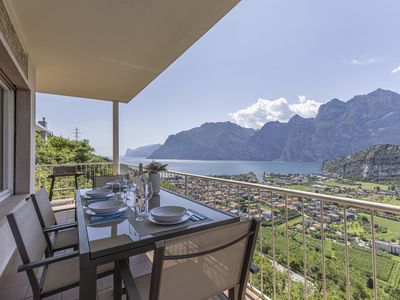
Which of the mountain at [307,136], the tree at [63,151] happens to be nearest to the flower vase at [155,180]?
the mountain at [307,136]

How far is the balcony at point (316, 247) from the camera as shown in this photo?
1.39m

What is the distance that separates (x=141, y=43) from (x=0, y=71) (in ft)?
5.00

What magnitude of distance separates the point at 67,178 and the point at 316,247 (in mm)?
6157

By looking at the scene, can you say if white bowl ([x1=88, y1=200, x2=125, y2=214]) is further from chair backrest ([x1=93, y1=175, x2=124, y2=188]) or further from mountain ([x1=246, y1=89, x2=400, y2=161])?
mountain ([x1=246, y1=89, x2=400, y2=161])

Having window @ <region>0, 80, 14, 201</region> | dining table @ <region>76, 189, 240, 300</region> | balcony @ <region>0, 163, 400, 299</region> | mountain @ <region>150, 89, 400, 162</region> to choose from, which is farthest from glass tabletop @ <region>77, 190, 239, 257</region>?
mountain @ <region>150, 89, 400, 162</region>

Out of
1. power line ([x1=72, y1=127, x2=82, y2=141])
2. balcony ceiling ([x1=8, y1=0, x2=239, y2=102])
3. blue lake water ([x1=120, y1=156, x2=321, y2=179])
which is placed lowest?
blue lake water ([x1=120, y1=156, x2=321, y2=179])

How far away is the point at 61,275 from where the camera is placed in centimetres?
140

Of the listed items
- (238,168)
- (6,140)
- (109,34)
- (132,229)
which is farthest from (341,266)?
(6,140)

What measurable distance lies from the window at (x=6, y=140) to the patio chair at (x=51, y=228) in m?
1.11

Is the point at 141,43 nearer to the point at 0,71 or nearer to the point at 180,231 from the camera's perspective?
the point at 0,71

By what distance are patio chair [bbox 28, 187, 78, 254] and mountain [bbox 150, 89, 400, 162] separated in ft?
14.8

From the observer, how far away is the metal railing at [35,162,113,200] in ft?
17.5

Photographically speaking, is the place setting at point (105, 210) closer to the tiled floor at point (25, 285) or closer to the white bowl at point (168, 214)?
the white bowl at point (168, 214)

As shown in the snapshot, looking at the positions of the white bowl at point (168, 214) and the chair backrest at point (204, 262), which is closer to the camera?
the chair backrest at point (204, 262)
